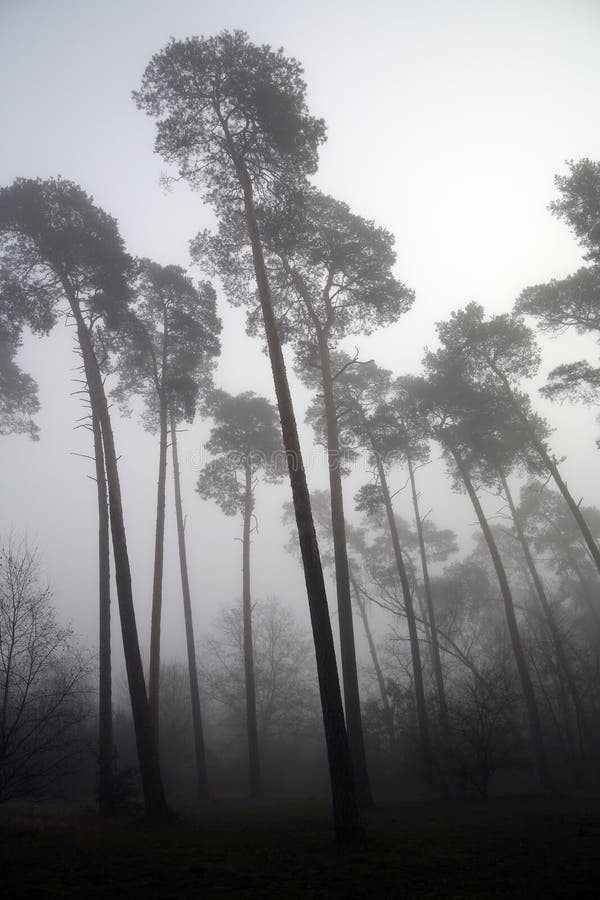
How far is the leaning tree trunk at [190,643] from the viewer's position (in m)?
17.0

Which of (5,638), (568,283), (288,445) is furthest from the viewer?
(568,283)

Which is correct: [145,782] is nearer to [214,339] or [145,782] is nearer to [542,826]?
[542,826]

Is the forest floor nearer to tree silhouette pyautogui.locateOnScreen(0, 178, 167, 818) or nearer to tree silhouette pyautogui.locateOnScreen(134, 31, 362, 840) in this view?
tree silhouette pyautogui.locateOnScreen(0, 178, 167, 818)

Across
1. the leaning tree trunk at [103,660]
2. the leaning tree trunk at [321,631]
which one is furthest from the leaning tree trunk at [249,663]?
the leaning tree trunk at [321,631]

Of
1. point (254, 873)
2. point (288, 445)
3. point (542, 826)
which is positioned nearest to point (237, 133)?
point (288, 445)

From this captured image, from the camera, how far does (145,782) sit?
372 inches

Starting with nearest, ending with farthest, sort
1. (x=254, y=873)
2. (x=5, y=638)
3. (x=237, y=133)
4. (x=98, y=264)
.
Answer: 1. (x=254, y=873)
2. (x=5, y=638)
3. (x=237, y=133)
4. (x=98, y=264)

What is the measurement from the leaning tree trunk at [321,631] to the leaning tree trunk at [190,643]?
7517 mm

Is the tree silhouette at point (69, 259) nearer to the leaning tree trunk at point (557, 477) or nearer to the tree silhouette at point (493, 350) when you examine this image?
the tree silhouette at point (493, 350)

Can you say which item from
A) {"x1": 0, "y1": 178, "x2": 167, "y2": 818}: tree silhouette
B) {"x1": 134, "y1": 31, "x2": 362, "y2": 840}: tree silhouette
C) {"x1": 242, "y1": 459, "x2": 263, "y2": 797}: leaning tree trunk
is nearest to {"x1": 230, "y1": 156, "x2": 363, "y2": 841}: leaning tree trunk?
{"x1": 134, "y1": 31, "x2": 362, "y2": 840}: tree silhouette

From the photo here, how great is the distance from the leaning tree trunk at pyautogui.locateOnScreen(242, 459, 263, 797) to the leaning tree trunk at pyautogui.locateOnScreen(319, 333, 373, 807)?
264 inches

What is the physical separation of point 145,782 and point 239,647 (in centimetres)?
2380

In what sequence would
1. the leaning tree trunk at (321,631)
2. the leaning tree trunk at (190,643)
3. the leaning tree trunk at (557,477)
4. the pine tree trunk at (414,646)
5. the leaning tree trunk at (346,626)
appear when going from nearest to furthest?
the leaning tree trunk at (321,631)
the leaning tree trunk at (346,626)
the leaning tree trunk at (557,477)
the pine tree trunk at (414,646)
the leaning tree trunk at (190,643)

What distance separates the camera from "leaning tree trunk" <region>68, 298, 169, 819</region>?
371 inches
